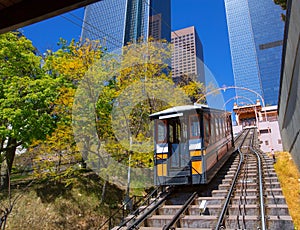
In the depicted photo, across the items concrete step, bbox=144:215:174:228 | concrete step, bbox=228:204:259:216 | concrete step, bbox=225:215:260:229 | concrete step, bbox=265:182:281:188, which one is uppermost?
concrete step, bbox=265:182:281:188

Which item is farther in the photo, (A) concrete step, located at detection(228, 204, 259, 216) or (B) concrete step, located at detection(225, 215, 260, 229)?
(A) concrete step, located at detection(228, 204, 259, 216)

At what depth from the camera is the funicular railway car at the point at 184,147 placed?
7.54 metres

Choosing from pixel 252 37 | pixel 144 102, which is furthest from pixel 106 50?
pixel 252 37

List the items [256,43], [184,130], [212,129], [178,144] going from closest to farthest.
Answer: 1. [178,144]
2. [184,130]
3. [212,129]
4. [256,43]

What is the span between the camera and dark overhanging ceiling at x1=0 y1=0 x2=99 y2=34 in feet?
8.54

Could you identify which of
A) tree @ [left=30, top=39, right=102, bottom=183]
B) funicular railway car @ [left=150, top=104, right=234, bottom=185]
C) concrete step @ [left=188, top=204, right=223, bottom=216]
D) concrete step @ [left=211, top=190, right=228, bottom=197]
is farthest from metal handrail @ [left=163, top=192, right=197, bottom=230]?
tree @ [left=30, top=39, right=102, bottom=183]

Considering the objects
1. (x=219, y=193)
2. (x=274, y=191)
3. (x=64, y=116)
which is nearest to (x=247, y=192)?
(x=274, y=191)

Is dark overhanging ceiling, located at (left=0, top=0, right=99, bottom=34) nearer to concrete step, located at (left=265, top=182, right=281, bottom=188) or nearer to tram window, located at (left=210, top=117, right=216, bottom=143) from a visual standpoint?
concrete step, located at (left=265, top=182, right=281, bottom=188)

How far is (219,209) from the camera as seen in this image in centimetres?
594

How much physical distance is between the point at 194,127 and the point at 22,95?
897 cm

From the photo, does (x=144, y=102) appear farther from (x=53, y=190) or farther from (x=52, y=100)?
(x=53, y=190)

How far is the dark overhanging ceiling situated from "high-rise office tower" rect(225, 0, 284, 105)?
81279 mm

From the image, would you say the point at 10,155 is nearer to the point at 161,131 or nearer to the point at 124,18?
the point at 161,131

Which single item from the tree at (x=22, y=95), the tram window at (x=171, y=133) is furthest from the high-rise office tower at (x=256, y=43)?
the tram window at (x=171, y=133)
